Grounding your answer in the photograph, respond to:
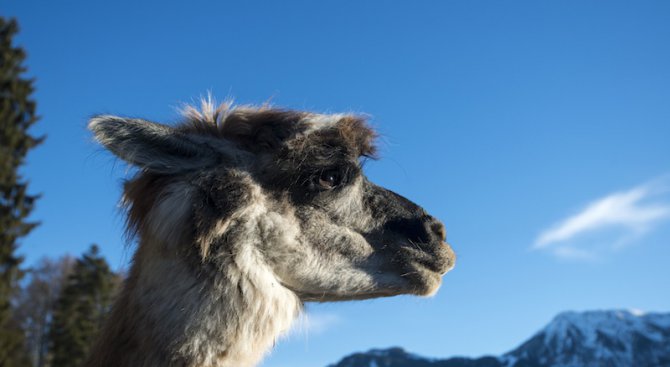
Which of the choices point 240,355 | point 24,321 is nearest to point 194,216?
point 240,355

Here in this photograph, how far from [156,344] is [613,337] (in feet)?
509

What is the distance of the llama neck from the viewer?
9.19 feet

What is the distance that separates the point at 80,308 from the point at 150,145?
83.9 feet

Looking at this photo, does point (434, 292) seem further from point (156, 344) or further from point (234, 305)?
point (156, 344)

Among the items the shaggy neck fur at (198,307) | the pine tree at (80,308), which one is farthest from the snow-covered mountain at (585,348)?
the shaggy neck fur at (198,307)

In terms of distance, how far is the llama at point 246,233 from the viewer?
2893 millimetres

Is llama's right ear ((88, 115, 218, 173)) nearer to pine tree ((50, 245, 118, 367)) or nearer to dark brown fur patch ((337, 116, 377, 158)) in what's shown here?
dark brown fur patch ((337, 116, 377, 158))

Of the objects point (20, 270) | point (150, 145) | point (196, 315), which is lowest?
point (196, 315)

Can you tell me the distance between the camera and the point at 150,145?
3141mm

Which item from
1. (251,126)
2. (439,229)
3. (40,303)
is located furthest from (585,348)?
(251,126)

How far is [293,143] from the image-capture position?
351 cm

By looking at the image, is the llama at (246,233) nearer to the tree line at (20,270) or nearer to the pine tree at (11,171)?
the tree line at (20,270)

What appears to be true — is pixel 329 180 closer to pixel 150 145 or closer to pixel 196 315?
pixel 150 145

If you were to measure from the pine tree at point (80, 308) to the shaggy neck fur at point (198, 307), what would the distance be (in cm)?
2321
